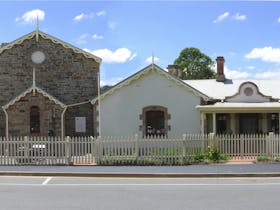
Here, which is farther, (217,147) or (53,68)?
(53,68)

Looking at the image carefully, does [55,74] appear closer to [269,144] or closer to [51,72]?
[51,72]

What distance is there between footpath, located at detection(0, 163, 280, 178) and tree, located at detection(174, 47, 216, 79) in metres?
51.6

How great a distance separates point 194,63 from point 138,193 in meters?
60.6

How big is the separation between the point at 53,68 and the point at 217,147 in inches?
492

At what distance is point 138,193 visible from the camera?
519 inches

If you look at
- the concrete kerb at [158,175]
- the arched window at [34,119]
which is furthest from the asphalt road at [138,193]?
the arched window at [34,119]

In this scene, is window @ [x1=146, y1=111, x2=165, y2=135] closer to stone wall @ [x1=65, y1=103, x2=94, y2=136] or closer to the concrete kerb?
stone wall @ [x1=65, y1=103, x2=94, y2=136]

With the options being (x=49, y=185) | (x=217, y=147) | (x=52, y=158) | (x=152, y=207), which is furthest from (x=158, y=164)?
(x=152, y=207)

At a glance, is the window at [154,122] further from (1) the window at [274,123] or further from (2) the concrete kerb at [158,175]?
(2) the concrete kerb at [158,175]

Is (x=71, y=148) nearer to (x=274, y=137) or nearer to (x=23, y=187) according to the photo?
(x=23, y=187)

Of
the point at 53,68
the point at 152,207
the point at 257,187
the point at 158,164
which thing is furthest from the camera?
the point at 53,68

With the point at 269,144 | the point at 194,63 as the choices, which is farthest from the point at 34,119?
the point at 194,63

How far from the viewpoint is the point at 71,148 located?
21.7m

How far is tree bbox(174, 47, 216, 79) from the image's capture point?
71875 millimetres
